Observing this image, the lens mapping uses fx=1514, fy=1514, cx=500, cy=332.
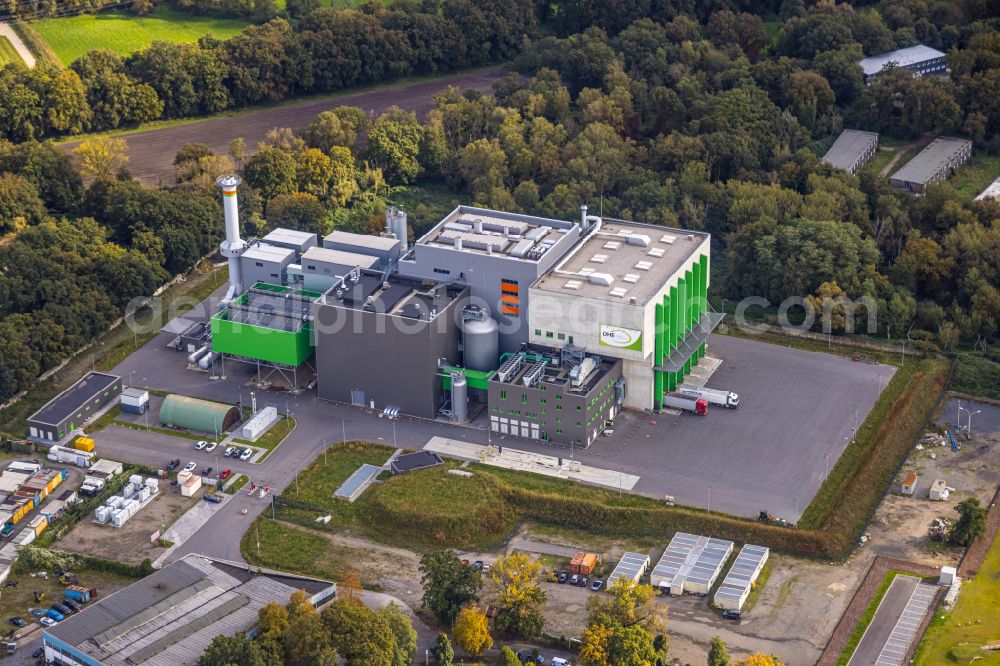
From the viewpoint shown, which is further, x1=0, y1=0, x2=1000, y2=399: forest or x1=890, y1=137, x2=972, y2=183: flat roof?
x1=890, y1=137, x2=972, y2=183: flat roof

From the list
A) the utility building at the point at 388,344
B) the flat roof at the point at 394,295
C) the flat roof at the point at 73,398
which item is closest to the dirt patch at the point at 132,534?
the flat roof at the point at 73,398

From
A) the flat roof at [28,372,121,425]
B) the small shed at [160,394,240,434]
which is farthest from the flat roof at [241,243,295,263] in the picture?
the small shed at [160,394,240,434]

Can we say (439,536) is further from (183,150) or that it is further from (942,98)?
(942,98)

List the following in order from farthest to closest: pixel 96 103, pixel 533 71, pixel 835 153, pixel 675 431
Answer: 1. pixel 533 71
2. pixel 96 103
3. pixel 835 153
4. pixel 675 431

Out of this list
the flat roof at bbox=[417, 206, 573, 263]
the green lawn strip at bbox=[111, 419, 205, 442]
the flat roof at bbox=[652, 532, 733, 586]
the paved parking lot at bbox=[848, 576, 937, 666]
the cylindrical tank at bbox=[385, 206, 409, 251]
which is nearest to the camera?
the paved parking lot at bbox=[848, 576, 937, 666]

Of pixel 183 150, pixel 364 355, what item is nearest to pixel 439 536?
pixel 364 355

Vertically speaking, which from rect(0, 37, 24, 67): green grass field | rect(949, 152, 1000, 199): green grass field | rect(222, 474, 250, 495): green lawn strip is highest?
rect(0, 37, 24, 67): green grass field

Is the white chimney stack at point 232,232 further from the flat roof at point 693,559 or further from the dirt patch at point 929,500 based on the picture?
the dirt patch at point 929,500

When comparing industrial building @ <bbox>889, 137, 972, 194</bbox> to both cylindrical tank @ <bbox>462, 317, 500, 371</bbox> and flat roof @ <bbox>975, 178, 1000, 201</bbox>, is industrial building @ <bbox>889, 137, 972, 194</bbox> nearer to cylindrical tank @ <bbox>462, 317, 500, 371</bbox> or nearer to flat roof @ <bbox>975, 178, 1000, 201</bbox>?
flat roof @ <bbox>975, 178, 1000, 201</bbox>
